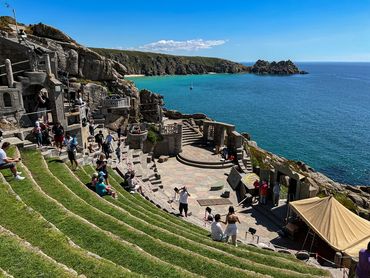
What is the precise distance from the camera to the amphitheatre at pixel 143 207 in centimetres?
908

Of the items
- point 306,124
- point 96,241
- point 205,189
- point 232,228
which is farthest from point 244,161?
point 306,124

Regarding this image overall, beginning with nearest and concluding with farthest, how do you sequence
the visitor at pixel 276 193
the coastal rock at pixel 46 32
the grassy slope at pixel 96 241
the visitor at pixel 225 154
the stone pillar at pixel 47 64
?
the grassy slope at pixel 96 241, the visitor at pixel 276 193, the stone pillar at pixel 47 64, the visitor at pixel 225 154, the coastal rock at pixel 46 32

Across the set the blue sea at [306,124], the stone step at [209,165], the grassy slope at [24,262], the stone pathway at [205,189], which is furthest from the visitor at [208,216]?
the blue sea at [306,124]

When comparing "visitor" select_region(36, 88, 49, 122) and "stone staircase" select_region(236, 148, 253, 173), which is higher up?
"visitor" select_region(36, 88, 49, 122)

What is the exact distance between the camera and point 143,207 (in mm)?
16484

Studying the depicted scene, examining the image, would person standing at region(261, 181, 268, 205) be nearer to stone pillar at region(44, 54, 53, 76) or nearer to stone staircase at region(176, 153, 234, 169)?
stone staircase at region(176, 153, 234, 169)

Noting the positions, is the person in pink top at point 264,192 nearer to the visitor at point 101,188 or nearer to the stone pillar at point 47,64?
the visitor at point 101,188

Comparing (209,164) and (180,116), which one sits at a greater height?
(180,116)

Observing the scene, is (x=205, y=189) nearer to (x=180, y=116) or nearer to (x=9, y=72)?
(x=9, y=72)

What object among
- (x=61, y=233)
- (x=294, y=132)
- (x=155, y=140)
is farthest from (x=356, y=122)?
(x=61, y=233)

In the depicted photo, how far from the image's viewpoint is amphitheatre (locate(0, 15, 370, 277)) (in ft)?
29.8

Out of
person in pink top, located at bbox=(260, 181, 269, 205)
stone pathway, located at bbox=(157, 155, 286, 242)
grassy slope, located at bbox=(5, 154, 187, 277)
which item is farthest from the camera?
person in pink top, located at bbox=(260, 181, 269, 205)

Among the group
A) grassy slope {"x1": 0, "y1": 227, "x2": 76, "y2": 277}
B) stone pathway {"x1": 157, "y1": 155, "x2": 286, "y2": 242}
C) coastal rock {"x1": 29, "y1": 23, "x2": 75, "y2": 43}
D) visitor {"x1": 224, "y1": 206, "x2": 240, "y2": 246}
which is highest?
coastal rock {"x1": 29, "y1": 23, "x2": 75, "y2": 43}

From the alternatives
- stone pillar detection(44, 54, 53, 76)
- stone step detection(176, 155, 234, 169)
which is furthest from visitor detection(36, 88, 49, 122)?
stone step detection(176, 155, 234, 169)
